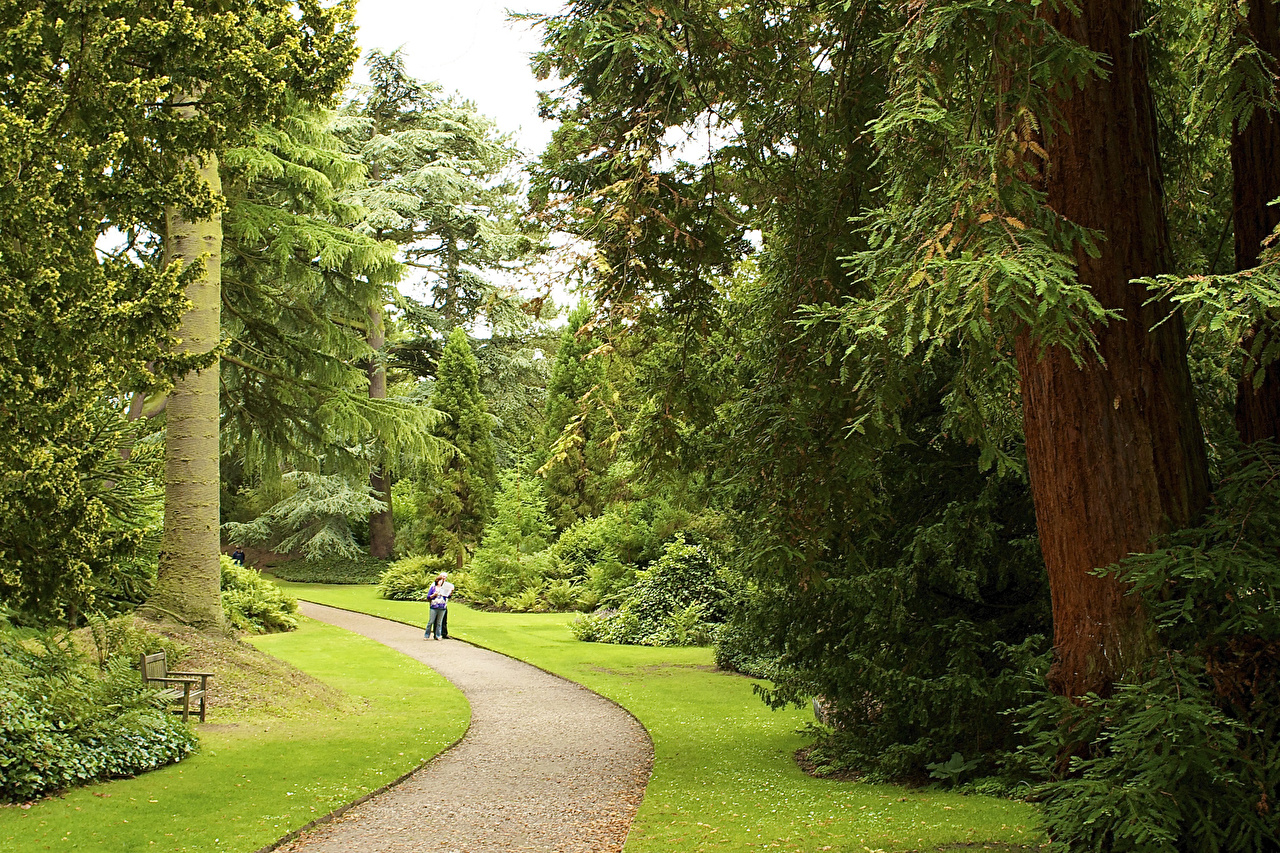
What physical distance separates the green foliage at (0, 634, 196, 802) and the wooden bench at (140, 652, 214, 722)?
A: 34 cm

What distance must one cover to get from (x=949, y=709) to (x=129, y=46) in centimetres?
866

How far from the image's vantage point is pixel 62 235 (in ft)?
21.6

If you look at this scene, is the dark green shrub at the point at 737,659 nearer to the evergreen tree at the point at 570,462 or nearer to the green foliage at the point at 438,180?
the evergreen tree at the point at 570,462

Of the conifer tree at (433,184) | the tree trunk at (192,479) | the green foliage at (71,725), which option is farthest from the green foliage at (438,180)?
the green foliage at (71,725)

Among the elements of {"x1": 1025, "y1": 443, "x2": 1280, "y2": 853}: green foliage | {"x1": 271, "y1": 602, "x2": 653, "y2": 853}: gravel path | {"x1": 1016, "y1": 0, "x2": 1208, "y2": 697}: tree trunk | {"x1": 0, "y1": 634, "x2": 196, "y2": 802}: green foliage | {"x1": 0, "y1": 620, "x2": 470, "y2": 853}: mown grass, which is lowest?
{"x1": 271, "y1": 602, "x2": 653, "y2": 853}: gravel path

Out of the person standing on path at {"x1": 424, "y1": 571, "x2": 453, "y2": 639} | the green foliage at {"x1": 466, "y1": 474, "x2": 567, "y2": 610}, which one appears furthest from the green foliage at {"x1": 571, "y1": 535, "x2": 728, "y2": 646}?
the green foliage at {"x1": 466, "y1": 474, "x2": 567, "y2": 610}

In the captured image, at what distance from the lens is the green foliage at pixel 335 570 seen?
1346 inches

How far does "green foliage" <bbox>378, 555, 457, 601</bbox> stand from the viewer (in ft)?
92.9

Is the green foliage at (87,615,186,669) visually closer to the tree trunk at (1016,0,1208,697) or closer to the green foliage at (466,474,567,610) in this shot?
the tree trunk at (1016,0,1208,697)

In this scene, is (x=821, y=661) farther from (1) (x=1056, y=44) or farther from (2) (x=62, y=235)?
(2) (x=62, y=235)

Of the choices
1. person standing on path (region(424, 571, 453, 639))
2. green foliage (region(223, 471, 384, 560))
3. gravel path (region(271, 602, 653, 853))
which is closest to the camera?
gravel path (region(271, 602, 653, 853))

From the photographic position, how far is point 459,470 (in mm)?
31016

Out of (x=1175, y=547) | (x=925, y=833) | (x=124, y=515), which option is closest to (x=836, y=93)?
(x=1175, y=547)

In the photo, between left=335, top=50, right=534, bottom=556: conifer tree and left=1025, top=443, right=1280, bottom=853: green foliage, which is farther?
left=335, top=50, right=534, bottom=556: conifer tree
